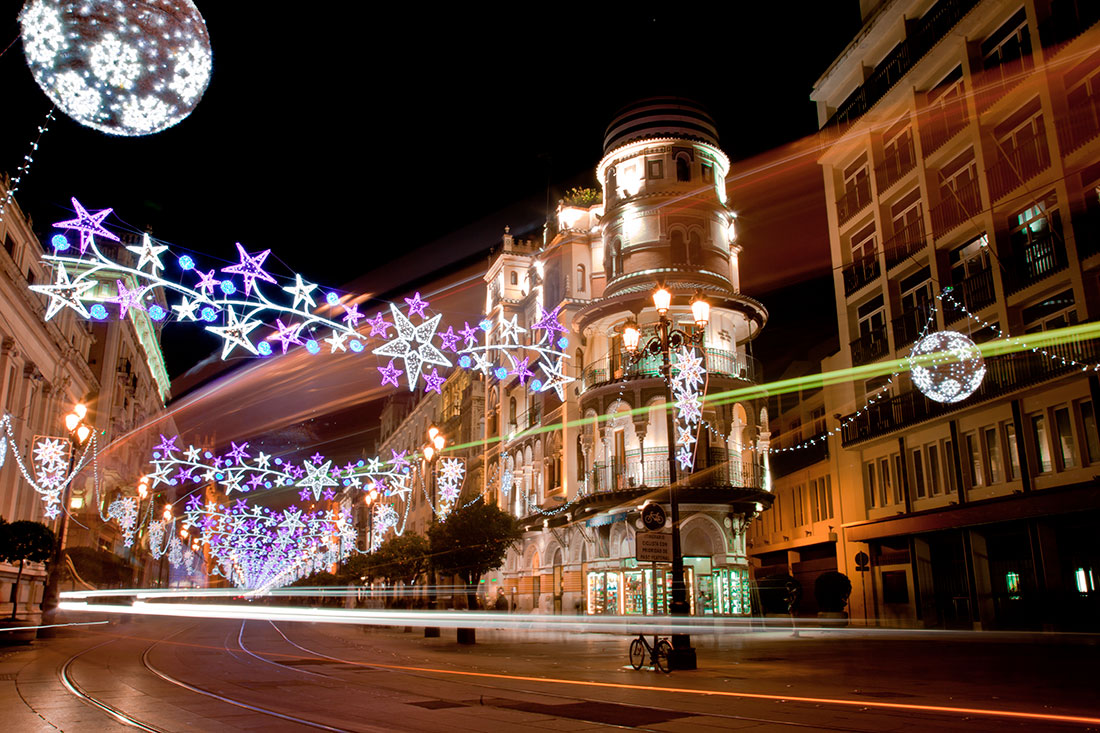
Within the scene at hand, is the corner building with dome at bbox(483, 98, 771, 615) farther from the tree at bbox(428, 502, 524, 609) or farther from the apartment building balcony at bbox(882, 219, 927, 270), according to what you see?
the apartment building balcony at bbox(882, 219, 927, 270)

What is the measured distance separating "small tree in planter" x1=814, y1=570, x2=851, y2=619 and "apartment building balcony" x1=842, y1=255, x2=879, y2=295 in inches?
458

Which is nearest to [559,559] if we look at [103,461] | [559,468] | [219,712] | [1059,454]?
[559,468]

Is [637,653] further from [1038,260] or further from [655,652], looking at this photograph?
[1038,260]

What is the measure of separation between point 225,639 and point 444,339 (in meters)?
16.3

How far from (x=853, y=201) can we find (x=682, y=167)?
24.6 feet

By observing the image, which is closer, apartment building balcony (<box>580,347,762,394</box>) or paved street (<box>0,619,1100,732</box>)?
paved street (<box>0,619,1100,732</box>)

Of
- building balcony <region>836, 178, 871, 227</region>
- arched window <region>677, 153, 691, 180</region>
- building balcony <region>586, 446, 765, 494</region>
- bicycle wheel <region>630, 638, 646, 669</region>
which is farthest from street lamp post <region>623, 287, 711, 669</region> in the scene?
arched window <region>677, 153, 691, 180</region>

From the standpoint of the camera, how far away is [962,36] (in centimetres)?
2691

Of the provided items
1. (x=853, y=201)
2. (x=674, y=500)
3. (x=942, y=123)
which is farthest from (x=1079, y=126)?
(x=674, y=500)

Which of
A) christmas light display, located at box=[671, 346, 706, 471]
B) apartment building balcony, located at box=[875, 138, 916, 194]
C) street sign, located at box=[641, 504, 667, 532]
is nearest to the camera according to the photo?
street sign, located at box=[641, 504, 667, 532]

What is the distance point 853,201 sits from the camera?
3381cm

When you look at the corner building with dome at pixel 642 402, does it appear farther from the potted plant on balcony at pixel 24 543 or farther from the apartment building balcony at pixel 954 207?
the potted plant on balcony at pixel 24 543

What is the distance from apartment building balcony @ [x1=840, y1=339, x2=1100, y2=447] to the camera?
22078mm

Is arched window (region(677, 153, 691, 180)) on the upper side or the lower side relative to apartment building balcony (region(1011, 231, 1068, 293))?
upper
